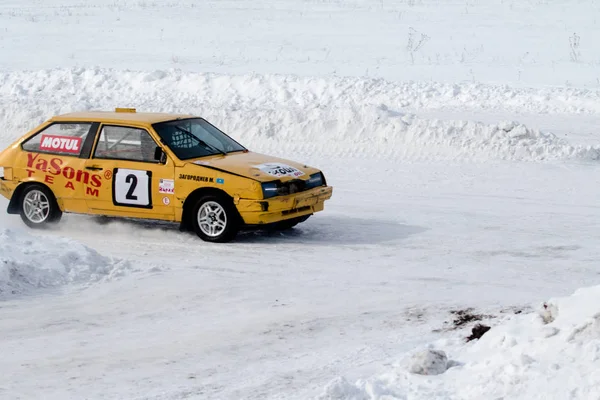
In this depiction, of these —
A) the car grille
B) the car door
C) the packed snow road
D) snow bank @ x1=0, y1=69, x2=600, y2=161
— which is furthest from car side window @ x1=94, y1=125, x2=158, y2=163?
snow bank @ x1=0, y1=69, x2=600, y2=161

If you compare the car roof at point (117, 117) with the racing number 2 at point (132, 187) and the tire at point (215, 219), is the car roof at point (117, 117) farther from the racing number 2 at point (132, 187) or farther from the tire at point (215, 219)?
the tire at point (215, 219)

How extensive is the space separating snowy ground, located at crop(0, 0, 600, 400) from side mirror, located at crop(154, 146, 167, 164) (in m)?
0.94

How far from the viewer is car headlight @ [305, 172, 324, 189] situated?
11341 mm

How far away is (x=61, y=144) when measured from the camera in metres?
11.9

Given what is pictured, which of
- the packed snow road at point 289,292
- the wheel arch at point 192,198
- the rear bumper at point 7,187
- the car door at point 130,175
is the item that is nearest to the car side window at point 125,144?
the car door at point 130,175

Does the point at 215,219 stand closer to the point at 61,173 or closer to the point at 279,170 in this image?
the point at 279,170

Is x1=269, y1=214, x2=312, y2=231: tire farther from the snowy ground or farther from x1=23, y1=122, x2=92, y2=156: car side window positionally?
x1=23, y1=122, x2=92, y2=156: car side window

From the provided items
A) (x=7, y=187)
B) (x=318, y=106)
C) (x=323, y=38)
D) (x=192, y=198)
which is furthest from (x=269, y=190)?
(x=323, y=38)

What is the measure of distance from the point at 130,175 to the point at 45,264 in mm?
2123

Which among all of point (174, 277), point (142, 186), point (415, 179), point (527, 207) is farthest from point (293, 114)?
point (174, 277)

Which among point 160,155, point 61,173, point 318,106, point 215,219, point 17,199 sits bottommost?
point 215,219

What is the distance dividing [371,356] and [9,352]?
2730 mm

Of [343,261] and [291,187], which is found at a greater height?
[291,187]

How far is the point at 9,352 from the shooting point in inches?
291
